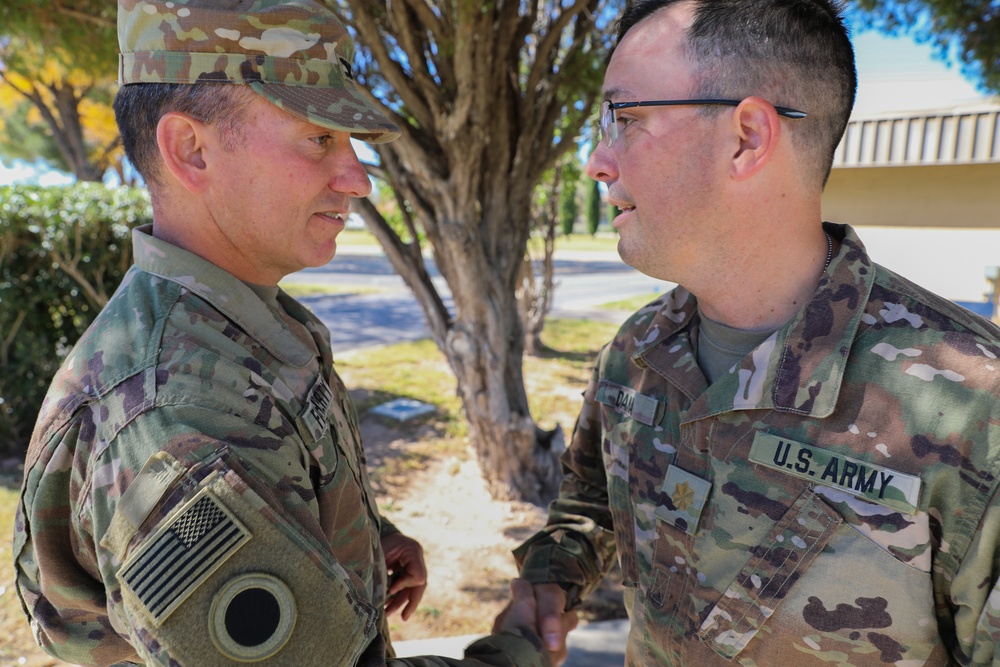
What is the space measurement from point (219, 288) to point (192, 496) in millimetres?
534

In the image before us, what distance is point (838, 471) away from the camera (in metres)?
1.34

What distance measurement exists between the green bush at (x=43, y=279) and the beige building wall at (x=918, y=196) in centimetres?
878

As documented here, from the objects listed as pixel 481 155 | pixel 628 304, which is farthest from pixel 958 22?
pixel 628 304

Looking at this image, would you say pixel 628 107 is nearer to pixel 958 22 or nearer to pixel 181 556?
pixel 181 556

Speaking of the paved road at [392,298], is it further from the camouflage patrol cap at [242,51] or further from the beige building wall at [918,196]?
the camouflage patrol cap at [242,51]

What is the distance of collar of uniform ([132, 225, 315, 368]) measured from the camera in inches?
56.7

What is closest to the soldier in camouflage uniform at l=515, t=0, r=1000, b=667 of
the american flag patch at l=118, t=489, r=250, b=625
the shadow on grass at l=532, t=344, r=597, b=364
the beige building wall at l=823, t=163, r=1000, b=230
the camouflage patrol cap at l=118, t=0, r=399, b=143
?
the camouflage patrol cap at l=118, t=0, r=399, b=143

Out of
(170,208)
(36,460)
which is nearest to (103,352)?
(36,460)

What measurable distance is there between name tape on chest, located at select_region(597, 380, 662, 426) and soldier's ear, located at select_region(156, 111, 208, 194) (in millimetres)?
1118

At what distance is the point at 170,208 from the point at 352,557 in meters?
0.88

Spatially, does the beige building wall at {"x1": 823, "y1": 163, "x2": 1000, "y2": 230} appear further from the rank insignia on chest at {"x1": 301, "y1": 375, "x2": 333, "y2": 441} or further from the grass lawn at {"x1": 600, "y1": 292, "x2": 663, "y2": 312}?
the rank insignia on chest at {"x1": 301, "y1": 375, "x2": 333, "y2": 441}

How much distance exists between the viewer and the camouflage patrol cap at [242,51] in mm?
1431

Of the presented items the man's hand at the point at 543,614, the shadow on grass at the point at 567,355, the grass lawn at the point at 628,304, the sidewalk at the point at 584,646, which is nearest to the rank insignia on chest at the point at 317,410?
the man's hand at the point at 543,614

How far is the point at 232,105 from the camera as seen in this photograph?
1.44 metres
